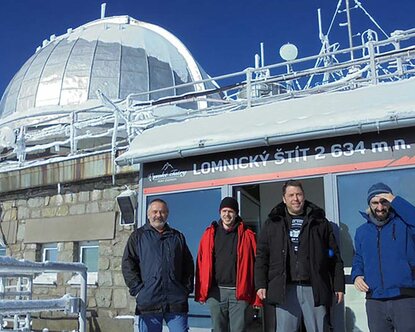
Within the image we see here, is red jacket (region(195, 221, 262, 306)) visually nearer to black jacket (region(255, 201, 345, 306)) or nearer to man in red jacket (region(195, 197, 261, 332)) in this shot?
man in red jacket (region(195, 197, 261, 332))

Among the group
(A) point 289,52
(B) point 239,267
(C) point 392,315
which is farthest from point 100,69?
(C) point 392,315

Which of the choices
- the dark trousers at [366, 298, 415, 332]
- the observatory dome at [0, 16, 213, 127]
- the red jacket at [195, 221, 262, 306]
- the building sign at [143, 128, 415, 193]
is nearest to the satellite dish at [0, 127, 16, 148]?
the building sign at [143, 128, 415, 193]

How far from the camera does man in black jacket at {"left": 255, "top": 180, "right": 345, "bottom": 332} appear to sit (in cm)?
388

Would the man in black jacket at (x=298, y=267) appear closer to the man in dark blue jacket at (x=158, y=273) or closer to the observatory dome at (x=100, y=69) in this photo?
the man in dark blue jacket at (x=158, y=273)

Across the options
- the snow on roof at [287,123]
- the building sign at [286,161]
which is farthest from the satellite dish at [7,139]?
the building sign at [286,161]

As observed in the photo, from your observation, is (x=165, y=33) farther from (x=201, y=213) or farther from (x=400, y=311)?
(x=400, y=311)

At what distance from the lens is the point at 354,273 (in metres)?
3.82

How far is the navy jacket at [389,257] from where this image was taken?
140 inches

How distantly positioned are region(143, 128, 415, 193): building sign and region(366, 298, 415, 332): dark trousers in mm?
1337

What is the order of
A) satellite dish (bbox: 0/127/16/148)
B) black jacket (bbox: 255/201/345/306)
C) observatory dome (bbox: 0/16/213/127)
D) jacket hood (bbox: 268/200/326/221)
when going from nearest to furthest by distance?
black jacket (bbox: 255/201/345/306)
jacket hood (bbox: 268/200/326/221)
satellite dish (bbox: 0/127/16/148)
observatory dome (bbox: 0/16/213/127)

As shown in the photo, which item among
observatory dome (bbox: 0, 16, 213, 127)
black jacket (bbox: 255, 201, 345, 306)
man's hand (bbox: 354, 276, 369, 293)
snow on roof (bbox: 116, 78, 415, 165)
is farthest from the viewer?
observatory dome (bbox: 0, 16, 213, 127)

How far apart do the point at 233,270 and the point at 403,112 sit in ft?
6.06

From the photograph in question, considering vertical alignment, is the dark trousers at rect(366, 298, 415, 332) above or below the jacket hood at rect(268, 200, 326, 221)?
below

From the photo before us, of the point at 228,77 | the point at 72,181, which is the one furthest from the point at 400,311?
the point at 72,181
